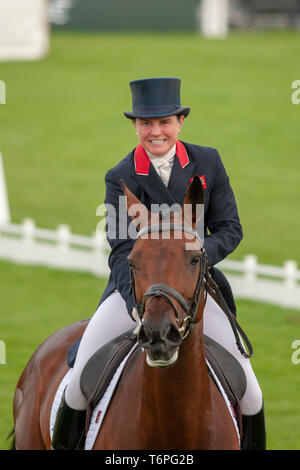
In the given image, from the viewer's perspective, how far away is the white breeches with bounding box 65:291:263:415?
5402 mm

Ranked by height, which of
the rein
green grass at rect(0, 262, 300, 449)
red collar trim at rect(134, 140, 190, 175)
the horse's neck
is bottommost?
green grass at rect(0, 262, 300, 449)

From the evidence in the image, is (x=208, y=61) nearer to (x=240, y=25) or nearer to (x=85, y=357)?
(x=240, y=25)

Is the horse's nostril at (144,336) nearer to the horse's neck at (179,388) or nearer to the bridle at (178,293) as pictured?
the bridle at (178,293)

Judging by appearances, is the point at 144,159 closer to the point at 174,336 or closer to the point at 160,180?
the point at 160,180

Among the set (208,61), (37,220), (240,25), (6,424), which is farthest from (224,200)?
(240,25)

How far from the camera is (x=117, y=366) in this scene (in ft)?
17.0

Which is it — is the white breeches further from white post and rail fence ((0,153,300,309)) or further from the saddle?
white post and rail fence ((0,153,300,309))

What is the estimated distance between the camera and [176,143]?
5.27 metres


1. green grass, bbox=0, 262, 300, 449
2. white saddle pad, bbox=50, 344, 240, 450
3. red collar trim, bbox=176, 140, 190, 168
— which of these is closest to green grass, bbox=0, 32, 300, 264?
green grass, bbox=0, 262, 300, 449

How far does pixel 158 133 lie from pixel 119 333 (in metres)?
1.44

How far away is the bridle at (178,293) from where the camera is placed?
398 centimetres

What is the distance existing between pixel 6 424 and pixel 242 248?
1236 cm

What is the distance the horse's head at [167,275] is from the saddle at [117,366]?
3.23 ft

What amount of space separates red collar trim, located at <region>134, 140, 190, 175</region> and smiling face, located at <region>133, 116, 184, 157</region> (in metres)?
0.11
